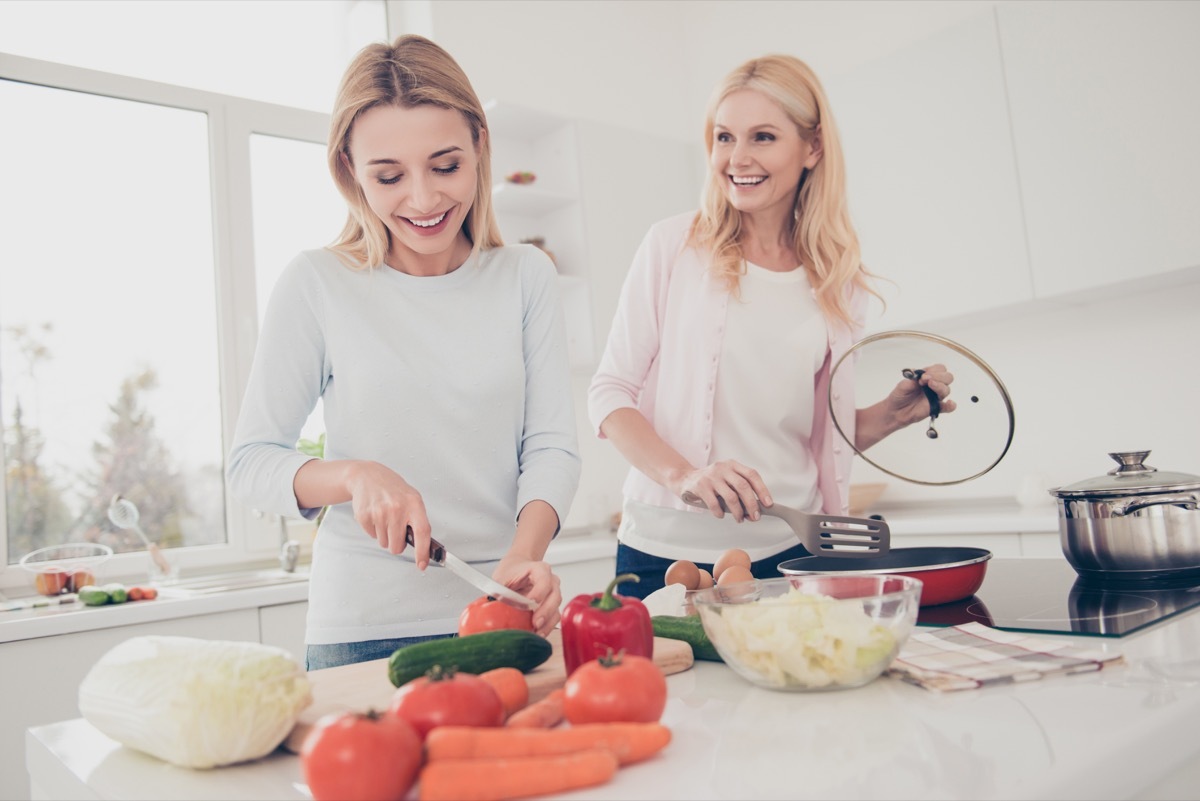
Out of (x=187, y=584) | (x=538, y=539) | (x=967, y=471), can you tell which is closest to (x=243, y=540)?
(x=187, y=584)

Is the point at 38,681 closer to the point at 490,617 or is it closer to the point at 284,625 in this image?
the point at 284,625

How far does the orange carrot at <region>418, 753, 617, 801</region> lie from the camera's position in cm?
60

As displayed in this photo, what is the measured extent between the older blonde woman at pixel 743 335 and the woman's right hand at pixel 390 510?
658mm

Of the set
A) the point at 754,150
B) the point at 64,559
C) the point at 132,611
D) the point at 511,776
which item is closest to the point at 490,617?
the point at 511,776

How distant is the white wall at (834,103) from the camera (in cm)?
298

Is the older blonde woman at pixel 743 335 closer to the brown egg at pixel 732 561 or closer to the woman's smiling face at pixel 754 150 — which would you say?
the woman's smiling face at pixel 754 150

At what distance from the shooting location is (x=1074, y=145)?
276 cm

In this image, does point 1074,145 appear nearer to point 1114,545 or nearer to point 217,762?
point 1114,545

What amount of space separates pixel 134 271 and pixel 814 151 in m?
Answer: 2.32

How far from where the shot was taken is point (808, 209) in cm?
185

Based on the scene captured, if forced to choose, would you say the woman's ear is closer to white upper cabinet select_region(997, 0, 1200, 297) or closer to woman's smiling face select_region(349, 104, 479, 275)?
woman's smiling face select_region(349, 104, 479, 275)

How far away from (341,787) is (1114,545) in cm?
113

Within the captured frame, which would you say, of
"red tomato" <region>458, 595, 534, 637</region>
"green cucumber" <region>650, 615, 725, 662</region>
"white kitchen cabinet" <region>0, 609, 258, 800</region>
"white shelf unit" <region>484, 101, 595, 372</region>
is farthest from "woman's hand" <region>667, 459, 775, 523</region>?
"white shelf unit" <region>484, 101, 595, 372</region>

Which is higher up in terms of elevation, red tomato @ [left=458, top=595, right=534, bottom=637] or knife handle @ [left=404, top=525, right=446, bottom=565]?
knife handle @ [left=404, top=525, right=446, bottom=565]
